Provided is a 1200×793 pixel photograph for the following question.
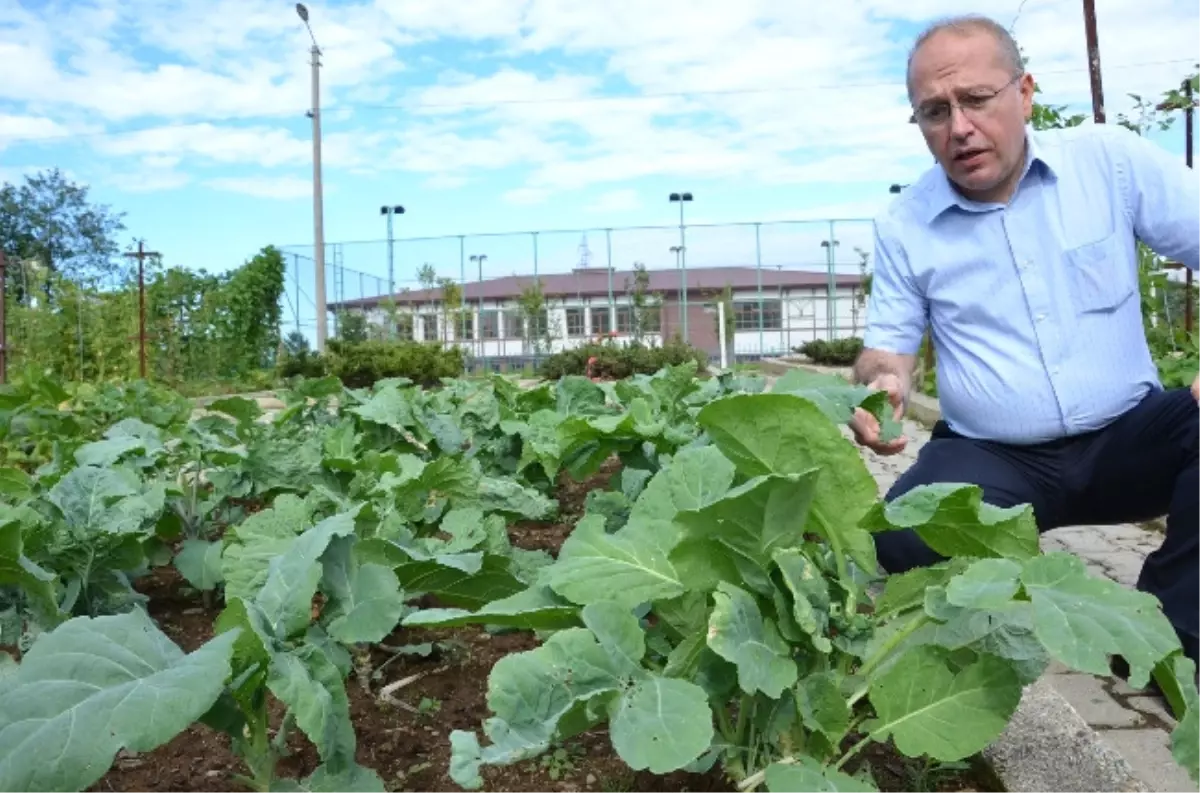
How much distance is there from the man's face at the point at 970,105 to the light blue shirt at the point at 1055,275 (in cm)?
15

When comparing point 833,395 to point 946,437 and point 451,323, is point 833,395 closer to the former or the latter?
point 946,437

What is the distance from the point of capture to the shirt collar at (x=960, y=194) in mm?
2760

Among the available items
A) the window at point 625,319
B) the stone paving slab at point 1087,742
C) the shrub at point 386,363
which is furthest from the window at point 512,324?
the stone paving slab at point 1087,742

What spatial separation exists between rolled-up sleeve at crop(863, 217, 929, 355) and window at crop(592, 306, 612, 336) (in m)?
29.1

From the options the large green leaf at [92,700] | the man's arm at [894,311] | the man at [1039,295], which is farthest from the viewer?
the man's arm at [894,311]

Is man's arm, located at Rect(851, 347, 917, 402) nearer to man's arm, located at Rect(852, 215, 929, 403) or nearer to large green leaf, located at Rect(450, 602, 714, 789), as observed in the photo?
man's arm, located at Rect(852, 215, 929, 403)

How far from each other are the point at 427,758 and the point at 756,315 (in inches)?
1190

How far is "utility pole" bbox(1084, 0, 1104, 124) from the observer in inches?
247

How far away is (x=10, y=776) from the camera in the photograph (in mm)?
1160

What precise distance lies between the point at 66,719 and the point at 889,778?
1.27 metres

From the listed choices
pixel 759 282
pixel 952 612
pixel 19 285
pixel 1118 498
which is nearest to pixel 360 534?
pixel 952 612

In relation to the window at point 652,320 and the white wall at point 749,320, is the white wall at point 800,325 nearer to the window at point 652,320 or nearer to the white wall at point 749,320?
the white wall at point 749,320

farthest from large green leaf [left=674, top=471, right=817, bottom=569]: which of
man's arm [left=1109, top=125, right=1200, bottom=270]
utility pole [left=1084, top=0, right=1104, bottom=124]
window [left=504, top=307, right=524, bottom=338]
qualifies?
window [left=504, top=307, right=524, bottom=338]

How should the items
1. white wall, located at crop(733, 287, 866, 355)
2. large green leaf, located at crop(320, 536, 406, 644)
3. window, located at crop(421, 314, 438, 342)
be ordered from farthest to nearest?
white wall, located at crop(733, 287, 866, 355) → window, located at crop(421, 314, 438, 342) → large green leaf, located at crop(320, 536, 406, 644)
